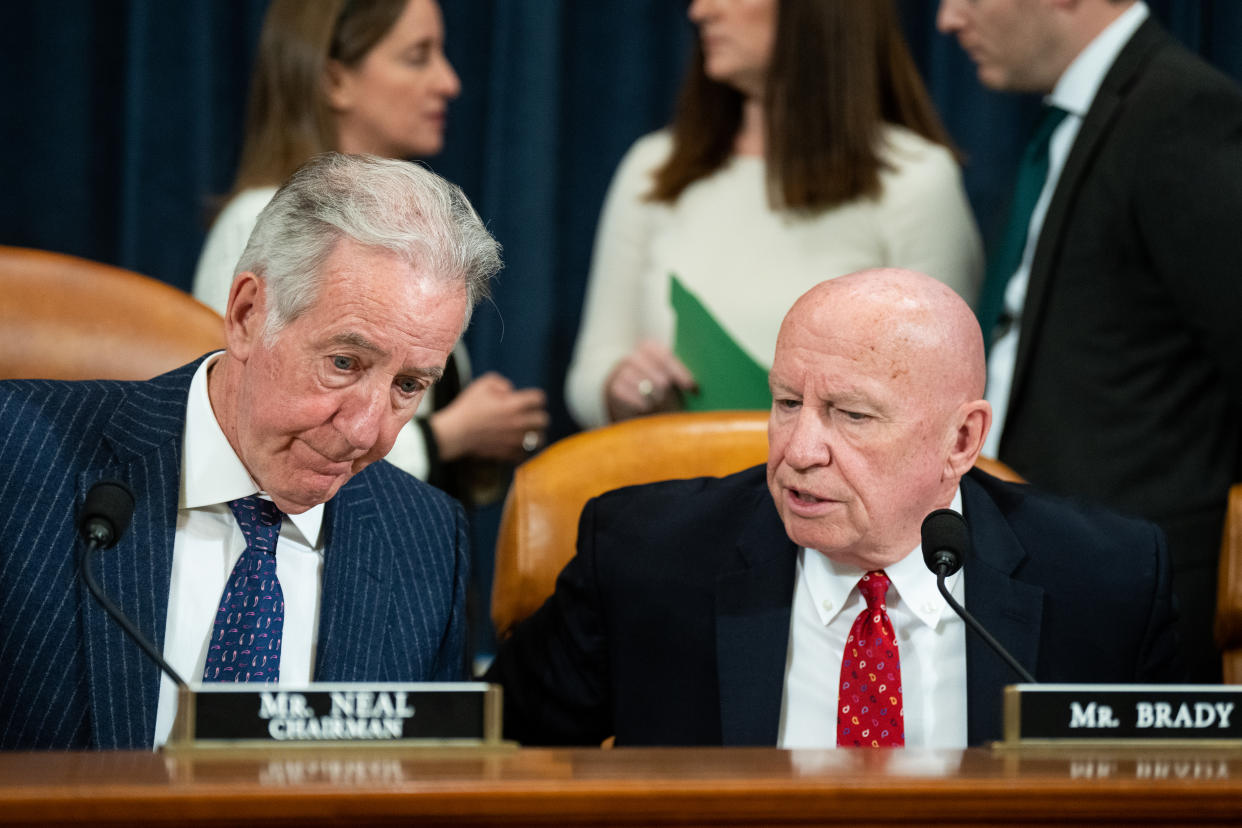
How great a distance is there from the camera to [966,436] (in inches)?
70.7

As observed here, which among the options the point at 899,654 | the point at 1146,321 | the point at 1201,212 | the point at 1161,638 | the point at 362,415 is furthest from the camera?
the point at 1146,321

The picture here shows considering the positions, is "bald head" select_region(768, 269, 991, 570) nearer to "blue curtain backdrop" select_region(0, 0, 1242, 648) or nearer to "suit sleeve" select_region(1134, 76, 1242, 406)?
"suit sleeve" select_region(1134, 76, 1242, 406)

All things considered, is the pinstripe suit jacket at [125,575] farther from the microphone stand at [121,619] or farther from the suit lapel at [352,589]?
the microphone stand at [121,619]

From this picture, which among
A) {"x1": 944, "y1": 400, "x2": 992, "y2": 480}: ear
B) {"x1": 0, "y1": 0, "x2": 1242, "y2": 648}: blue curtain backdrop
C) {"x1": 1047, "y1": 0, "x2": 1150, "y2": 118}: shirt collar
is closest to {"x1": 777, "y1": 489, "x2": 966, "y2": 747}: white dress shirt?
{"x1": 944, "y1": 400, "x2": 992, "y2": 480}: ear

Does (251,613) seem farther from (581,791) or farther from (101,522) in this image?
(581,791)

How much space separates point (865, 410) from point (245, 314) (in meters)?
0.71

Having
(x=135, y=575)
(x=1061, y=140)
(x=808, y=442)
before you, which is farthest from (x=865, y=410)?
(x=1061, y=140)

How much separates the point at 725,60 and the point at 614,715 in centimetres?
132

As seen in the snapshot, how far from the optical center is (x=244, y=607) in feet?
5.24

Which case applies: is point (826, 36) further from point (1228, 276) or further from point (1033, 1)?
point (1228, 276)

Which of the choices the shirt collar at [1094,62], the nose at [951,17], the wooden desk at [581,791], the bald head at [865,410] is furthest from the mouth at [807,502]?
the nose at [951,17]

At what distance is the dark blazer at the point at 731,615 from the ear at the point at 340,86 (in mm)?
1092

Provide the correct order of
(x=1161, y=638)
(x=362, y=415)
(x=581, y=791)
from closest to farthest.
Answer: (x=581, y=791) → (x=362, y=415) → (x=1161, y=638)

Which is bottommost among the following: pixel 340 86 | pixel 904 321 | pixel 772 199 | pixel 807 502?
pixel 807 502
